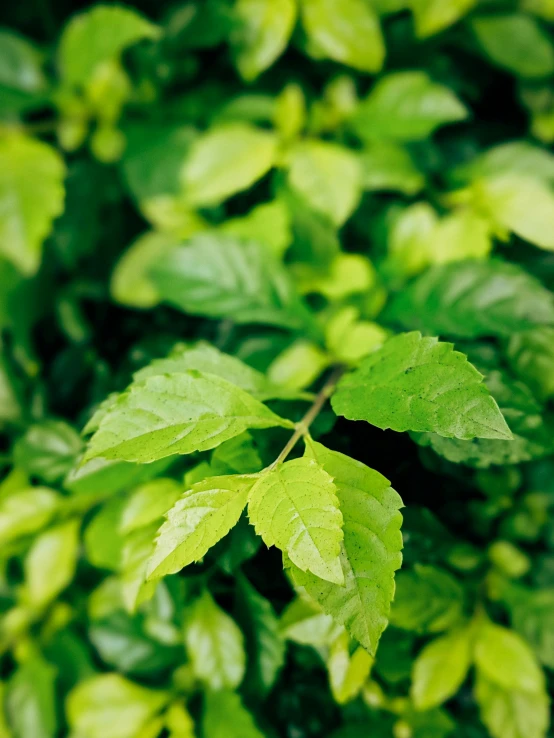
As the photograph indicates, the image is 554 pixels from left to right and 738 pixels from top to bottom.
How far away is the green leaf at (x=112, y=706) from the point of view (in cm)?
110

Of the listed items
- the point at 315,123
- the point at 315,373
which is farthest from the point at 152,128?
the point at 315,373

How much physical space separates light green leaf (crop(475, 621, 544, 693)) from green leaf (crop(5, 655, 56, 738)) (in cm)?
93

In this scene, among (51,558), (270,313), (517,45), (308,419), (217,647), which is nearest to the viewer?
(308,419)

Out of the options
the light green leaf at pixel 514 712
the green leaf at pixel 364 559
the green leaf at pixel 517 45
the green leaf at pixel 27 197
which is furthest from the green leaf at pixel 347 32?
the light green leaf at pixel 514 712

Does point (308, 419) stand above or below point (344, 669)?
above

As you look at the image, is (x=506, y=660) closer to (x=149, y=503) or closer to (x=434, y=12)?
(x=149, y=503)

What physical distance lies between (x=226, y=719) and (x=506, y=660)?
0.52 m

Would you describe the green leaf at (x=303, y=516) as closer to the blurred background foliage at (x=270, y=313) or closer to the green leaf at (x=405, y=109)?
the blurred background foliage at (x=270, y=313)

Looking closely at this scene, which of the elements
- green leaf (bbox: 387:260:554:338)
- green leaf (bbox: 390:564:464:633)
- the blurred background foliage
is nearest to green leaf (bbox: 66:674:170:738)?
the blurred background foliage

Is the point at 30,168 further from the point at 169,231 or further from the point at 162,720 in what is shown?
the point at 162,720

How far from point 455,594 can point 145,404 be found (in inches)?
27.8

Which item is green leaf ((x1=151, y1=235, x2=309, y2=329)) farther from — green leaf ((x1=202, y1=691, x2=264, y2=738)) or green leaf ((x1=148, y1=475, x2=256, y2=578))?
green leaf ((x1=202, y1=691, x2=264, y2=738))

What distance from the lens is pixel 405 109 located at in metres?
1.25

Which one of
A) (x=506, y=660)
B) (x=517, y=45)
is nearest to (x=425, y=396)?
(x=506, y=660)
